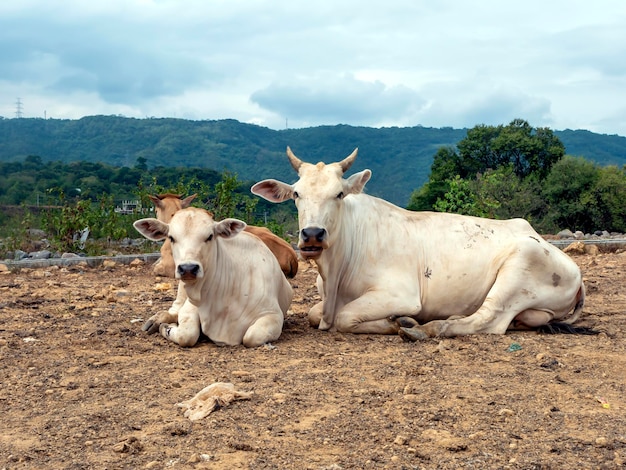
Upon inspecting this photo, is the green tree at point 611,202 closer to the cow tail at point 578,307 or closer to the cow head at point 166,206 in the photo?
the cow head at point 166,206

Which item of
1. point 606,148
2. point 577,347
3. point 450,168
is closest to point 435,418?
point 577,347

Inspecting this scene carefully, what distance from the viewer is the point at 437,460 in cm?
367

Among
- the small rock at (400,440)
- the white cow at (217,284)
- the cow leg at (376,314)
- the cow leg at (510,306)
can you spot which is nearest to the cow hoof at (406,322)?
the cow leg at (376,314)

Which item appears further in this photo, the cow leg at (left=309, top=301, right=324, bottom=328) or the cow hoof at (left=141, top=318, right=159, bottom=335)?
the cow leg at (left=309, top=301, right=324, bottom=328)

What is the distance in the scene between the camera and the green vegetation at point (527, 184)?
24375 mm

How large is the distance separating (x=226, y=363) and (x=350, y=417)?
67.4 inches

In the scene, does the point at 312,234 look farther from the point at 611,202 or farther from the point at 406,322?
the point at 611,202

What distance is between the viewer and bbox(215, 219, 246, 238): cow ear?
263 inches

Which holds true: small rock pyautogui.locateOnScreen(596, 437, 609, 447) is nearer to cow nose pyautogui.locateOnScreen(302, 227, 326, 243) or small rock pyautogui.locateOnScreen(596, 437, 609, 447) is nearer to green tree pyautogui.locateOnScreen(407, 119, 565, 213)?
cow nose pyautogui.locateOnScreen(302, 227, 326, 243)

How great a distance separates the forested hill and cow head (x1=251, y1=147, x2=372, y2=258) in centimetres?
10055

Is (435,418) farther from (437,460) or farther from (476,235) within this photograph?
(476,235)

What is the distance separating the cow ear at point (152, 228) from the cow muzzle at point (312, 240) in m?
1.16

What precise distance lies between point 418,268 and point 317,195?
4.01ft

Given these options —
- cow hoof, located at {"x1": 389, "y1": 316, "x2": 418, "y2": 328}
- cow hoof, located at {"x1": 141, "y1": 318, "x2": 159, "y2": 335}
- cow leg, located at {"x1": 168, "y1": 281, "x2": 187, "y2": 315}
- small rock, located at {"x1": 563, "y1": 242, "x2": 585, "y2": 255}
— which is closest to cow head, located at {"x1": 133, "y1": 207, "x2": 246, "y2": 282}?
cow leg, located at {"x1": 168, "y1": 281, "x2": 187, "y2": 315}
